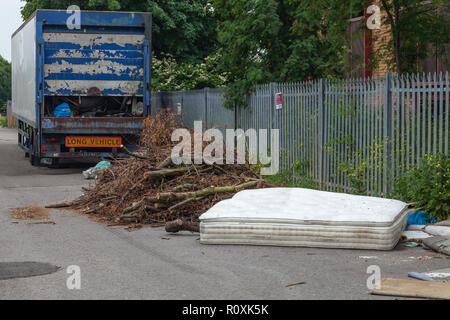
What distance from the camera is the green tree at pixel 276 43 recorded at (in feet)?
53.2

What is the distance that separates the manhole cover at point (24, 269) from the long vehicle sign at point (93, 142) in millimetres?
10709

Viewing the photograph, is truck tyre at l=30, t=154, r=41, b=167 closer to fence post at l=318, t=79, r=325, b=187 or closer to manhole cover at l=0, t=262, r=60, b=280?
fence post at l=318, t=79, r=325, b=187

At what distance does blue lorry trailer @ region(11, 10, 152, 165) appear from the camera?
1770 cm

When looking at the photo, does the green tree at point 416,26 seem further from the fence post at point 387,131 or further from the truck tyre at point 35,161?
the truck tyre at point 35,161

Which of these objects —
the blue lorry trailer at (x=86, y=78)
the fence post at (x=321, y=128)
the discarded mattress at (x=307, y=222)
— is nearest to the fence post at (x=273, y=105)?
the fence post at (x=321, y=128)

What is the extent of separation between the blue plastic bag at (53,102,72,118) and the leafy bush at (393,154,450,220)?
10.3 meters

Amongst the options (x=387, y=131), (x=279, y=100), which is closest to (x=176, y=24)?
(x=279, y=100)

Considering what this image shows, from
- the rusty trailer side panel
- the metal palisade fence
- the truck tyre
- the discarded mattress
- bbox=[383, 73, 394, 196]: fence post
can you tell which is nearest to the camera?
the discarded mattress

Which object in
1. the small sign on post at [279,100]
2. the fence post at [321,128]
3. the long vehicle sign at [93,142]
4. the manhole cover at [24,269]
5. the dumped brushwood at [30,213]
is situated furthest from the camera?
the long vehicle sign at [93,142]

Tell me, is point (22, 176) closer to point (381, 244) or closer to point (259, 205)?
point (259, 205)

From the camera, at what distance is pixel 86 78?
18062mm

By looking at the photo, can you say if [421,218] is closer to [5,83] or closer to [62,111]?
[62,111]

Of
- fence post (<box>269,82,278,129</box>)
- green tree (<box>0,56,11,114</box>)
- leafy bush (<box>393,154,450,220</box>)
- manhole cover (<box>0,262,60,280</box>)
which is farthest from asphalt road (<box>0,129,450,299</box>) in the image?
green tree (<box>0,56,11,114</box>)
